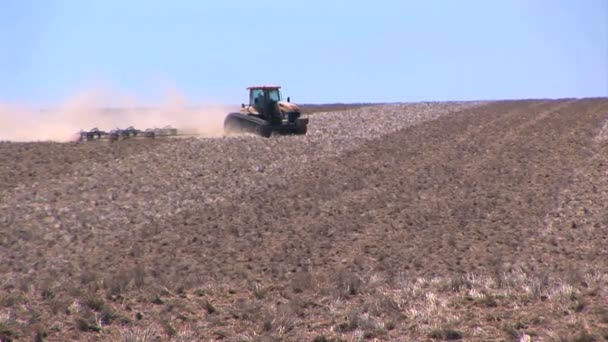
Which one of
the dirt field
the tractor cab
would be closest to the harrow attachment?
the tractor cab

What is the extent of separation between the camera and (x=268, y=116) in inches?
1586

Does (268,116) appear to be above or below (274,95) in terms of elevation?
below

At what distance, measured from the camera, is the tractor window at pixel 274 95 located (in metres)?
40.2

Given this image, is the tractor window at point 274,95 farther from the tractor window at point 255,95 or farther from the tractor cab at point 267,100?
the tractor window at point 255,95

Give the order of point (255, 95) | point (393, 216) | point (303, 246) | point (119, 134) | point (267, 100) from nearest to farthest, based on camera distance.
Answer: point (303, 246) < point (393, 216) < point (267, 100) < point (119, 134) < point (255, 95)

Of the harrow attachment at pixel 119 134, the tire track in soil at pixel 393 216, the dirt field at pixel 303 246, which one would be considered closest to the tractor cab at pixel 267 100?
the harrow attachment at pixel 119 134

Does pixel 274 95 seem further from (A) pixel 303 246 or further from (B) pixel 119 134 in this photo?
(A) pixel 303 246

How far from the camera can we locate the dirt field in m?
11.2

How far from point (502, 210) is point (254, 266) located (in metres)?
7.69

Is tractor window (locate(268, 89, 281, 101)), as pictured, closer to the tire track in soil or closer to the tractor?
the tractor

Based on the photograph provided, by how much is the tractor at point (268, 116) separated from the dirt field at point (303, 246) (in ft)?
24.6

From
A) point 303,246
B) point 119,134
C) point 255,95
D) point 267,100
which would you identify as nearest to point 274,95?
point 267,100

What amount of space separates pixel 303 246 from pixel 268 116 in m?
24.4

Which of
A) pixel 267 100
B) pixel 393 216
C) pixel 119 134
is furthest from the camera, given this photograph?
pixel 119 134
